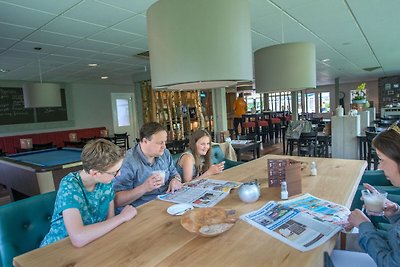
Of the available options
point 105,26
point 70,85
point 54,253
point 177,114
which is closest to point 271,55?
point 54,253

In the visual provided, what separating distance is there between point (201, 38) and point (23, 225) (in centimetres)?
139

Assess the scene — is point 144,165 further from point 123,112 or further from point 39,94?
point 123,112

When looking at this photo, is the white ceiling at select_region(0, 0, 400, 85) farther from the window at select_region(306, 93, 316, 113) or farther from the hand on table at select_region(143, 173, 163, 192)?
the window at select_region(306, 93, 316, 113)

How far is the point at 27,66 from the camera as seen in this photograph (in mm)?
5945

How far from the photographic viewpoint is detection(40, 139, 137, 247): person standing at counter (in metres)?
1.25

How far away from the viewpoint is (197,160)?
2619 millimetres

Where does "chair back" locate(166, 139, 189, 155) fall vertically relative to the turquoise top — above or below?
below

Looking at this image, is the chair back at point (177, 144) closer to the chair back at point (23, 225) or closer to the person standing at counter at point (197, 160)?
the person standing at counter at point (197, 160)

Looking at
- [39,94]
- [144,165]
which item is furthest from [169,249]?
[39,94]

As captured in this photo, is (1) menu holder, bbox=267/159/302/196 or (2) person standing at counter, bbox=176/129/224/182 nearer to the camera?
(1) menu holder, bbox=267/159/302/196

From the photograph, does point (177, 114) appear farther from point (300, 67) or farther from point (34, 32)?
point (300, 67)

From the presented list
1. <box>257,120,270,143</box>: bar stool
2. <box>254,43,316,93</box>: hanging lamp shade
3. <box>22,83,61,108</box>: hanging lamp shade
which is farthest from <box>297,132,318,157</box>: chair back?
<box>22,83,61,108</box>: hanging lamp shade

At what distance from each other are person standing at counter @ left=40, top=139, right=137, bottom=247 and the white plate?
0.68 ft

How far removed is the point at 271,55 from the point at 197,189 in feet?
3.77
